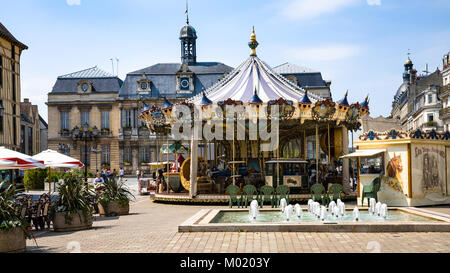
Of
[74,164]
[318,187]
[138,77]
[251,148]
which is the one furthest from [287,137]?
[138,77]

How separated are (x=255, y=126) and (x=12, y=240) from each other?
1440 cm

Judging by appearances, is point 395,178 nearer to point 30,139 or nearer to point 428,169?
point 428,169

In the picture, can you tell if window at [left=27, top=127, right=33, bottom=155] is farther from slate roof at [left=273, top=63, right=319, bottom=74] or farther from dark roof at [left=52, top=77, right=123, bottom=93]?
slate roof at [left=273, top=63, right=319, bottom=74]

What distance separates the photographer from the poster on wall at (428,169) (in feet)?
56.0

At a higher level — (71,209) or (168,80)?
(168,80)

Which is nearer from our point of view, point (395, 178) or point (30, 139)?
point (395, 178)

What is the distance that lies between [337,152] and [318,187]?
6857 mm

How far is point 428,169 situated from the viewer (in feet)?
57.5

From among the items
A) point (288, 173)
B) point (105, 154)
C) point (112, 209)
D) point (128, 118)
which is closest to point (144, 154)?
point (128, 118)

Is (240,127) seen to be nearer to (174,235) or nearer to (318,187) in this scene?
(318,187)

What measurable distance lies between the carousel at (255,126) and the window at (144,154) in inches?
1361

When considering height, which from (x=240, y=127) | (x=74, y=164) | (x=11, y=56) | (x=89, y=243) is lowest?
(x=89, y=243)

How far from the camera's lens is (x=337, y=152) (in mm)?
23484
